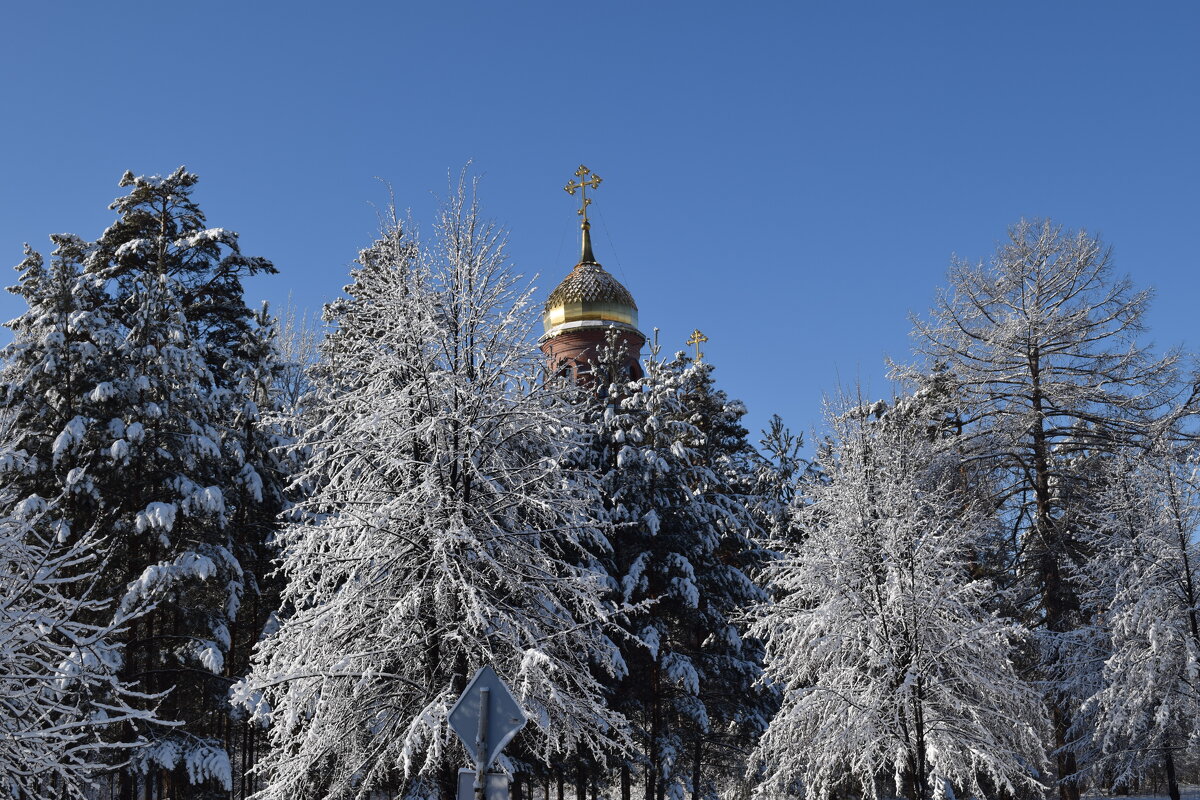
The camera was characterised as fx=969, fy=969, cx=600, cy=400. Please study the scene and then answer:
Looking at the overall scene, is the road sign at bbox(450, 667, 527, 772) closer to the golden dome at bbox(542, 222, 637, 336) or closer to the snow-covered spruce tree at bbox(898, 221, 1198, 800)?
the snow-covered spruce tree at bbox(898, 221, 1198, 800)

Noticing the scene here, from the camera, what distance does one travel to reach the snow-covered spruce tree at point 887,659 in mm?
14430

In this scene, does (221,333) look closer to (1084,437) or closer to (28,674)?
(28,674)

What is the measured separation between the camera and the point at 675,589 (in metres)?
22.0

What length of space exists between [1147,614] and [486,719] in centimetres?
1848

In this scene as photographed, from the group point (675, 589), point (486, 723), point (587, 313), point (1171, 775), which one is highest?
point (587, 313)

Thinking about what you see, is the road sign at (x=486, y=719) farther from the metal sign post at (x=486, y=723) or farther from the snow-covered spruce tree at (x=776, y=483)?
the snow-covered spruce tree at (x=776, y=483)

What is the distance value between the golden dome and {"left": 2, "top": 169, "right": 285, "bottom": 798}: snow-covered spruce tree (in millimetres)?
21983

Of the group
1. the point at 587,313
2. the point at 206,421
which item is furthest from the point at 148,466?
the point at 587,313

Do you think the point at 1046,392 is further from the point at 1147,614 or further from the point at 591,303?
the point at 591,303

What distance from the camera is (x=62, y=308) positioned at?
17266mm

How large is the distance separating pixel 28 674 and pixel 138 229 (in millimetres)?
14875

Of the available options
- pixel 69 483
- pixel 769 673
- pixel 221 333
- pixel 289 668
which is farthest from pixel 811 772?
pixel 221 333

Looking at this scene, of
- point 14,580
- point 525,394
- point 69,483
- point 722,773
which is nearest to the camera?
point 14,580

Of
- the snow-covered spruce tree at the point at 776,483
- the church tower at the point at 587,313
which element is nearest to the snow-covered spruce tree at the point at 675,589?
the snow-covered spruce tree at the point at 776,483
